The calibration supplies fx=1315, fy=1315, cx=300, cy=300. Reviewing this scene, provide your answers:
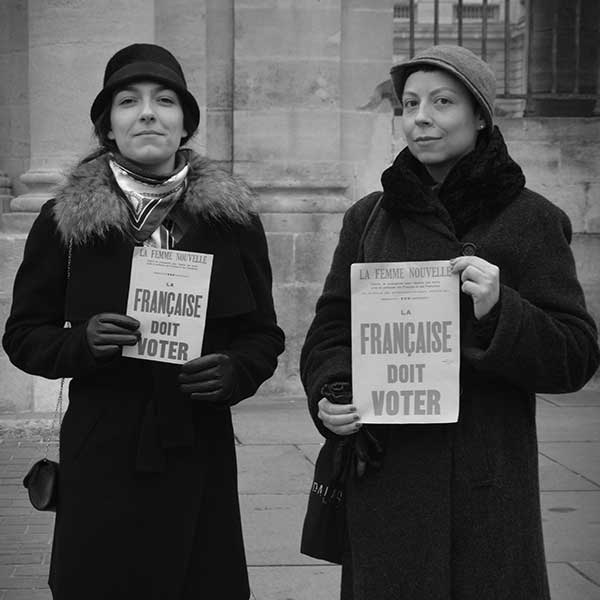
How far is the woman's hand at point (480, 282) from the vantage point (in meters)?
2.90

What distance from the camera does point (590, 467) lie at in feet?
22.6

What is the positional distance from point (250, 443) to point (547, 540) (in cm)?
242

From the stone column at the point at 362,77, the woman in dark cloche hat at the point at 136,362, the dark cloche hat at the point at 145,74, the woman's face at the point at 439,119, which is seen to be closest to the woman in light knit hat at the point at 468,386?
the woman's face at the point at 439,119

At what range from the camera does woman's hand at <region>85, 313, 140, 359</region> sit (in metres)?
3.15

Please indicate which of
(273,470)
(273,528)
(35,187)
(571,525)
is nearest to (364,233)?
(273,528)

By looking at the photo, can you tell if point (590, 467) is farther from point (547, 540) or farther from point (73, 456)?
point (73, 456)

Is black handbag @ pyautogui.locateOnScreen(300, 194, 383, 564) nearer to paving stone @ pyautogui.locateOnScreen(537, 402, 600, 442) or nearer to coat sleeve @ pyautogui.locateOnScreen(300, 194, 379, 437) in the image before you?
coat sleeve @ pyautogui.locateOnScreen(300, 194, 379, 437)

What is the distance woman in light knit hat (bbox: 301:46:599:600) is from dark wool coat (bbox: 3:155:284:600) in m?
0.36

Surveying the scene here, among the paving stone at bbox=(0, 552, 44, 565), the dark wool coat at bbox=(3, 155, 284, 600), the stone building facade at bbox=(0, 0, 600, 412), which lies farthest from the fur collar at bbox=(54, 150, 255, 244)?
the stone building facade at bbox=(0, 0, 600, 412)

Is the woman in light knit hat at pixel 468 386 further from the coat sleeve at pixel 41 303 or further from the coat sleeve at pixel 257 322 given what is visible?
the coat sleeve at pixel 41 303

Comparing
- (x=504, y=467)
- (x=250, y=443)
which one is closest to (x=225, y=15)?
(x=250, y=443)

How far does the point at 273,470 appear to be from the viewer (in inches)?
266

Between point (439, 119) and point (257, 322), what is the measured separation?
0.76m

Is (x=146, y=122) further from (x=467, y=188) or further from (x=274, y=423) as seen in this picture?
(x=274, y=423)
